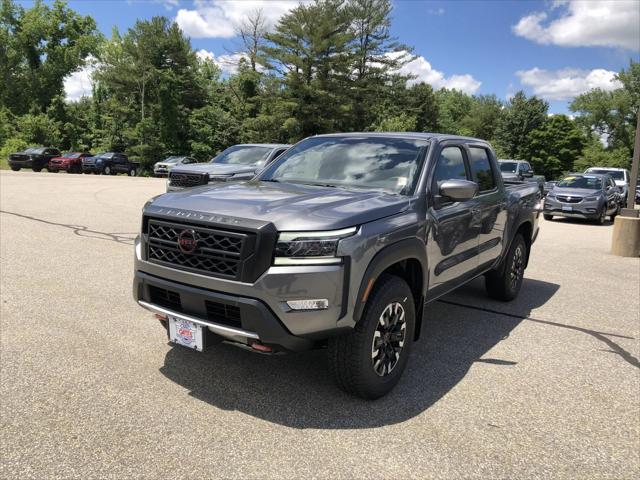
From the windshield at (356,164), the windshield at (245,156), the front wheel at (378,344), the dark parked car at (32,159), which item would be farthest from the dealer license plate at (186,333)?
the dark parked car at (32,159)

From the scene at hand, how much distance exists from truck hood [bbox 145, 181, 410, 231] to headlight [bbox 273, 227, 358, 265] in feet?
0.16

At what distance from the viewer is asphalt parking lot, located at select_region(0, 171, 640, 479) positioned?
279cm

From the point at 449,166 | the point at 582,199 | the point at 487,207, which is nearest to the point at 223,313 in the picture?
the point at 449,166

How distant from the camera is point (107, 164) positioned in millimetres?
37500

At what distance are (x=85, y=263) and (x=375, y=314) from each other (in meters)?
5.32

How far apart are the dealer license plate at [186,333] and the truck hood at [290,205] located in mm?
714

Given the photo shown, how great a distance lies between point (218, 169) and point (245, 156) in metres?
1.35

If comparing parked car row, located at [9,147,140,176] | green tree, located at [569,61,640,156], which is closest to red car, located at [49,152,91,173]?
parked car row, located at [9,147,140,176]

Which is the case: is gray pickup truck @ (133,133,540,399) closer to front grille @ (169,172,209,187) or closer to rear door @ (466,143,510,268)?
rear door @ (466,143,510,268)

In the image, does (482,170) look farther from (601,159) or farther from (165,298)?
(601,159)

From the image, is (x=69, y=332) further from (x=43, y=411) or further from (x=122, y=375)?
(x=43, y=411)

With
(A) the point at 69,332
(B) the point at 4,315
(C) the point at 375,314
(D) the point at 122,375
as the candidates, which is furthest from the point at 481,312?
(B) the point at 4,315

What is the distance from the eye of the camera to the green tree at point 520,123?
198 ft

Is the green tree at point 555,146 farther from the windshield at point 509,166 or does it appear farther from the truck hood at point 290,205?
the truck hood at point 290,205
